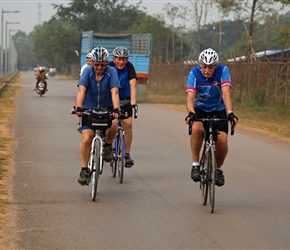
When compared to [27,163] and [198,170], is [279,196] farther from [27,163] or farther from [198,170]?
[27,163]

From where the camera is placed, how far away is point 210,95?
890cm

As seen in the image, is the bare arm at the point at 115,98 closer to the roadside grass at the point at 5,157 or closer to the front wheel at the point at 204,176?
the front wheel at the point at 204,176

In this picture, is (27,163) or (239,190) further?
(27,163)

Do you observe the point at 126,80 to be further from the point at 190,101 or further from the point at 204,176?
the point at 204,176

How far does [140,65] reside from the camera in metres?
30.9

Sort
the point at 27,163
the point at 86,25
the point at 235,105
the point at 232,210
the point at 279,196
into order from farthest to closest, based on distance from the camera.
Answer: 1. the point at 86,25
2. the point at 235,105
3. the point at 27,163
4. the point at 279,196
5. the point at 232,210

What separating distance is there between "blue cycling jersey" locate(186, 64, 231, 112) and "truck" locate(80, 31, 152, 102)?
2193cm

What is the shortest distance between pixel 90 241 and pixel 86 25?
73.8 m

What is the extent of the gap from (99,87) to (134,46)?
2274cm

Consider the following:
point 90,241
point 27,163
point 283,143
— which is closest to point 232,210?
point 90,241

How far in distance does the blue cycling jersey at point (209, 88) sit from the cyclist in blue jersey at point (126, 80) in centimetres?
246

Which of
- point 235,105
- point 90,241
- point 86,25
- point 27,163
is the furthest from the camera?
point 86,25

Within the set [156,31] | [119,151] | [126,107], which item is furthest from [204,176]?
[156,31]

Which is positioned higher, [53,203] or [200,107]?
[200,107]
